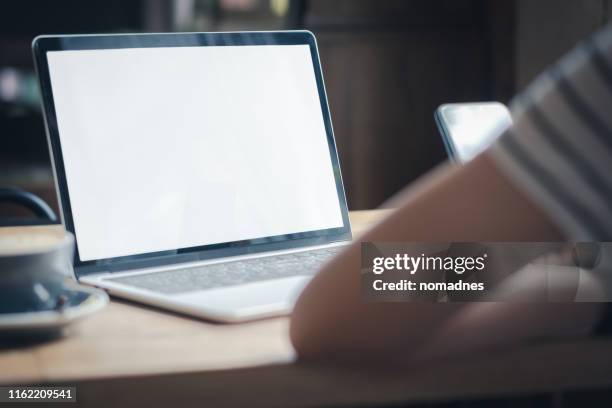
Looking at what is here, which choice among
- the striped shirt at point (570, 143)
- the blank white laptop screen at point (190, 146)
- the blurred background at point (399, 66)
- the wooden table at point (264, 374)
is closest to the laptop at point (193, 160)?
the blank white laptop screen at point (190, 146)

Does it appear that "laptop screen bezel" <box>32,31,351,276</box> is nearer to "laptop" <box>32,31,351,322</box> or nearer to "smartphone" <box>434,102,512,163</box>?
"laptop" <box>32,31,351,322</box>

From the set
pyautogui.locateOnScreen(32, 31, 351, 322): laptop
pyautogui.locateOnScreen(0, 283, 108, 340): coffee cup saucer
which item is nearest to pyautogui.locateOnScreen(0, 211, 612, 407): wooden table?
pyautogui.locateOnScreen(0, 283, 108, 340): coffee cup saucer

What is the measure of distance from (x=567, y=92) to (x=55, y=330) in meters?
0.35

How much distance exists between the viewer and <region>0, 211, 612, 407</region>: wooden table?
17.6 inches

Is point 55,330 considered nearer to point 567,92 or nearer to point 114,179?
point 114,179

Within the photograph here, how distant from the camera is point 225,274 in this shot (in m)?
0.67

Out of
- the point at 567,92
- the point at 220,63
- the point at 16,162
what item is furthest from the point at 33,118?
the point at 567,92

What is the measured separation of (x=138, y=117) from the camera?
0.74 m

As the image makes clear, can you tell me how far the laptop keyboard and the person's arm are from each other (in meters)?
0.17

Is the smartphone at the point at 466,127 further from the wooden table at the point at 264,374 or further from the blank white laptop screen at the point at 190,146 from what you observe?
the wooden table at the point at 264,374

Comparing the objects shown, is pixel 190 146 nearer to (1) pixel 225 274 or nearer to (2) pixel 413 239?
(1) pixel 225 274

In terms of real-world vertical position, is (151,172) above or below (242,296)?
above

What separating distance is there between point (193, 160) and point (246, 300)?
228 mm

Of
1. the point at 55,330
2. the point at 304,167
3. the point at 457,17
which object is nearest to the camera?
the point at 55,330
